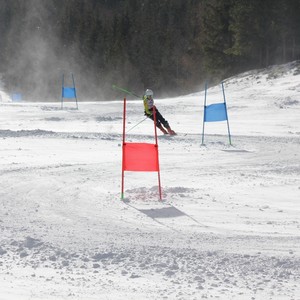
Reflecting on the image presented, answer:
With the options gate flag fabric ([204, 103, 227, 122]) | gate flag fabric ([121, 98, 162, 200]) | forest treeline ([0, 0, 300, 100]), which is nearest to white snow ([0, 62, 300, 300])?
gate flag fabric ([121, 98, 162, 200])

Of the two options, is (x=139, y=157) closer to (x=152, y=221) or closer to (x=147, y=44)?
(x=152, y=221)

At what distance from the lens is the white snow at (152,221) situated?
5.38m

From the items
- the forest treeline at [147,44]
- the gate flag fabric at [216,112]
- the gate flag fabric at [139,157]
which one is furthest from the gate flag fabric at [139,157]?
the forest treeline at [147,44]

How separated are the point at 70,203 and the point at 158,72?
66.7 m

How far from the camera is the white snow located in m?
5.38

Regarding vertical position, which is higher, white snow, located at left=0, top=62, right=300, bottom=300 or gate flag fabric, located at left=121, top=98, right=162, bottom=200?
gate flag fabric, located at left=121, top=98, right=162, bottom=200

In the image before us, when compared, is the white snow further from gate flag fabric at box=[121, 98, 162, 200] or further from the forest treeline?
the forest treeline

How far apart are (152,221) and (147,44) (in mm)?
71995

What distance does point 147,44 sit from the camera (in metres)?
78.1

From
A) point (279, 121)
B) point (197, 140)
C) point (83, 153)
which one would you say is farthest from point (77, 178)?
point (279, 121)

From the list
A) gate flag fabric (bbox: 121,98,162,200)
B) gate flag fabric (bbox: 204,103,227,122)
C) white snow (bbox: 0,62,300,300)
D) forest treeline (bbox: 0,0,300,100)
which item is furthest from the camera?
forest treeline (bbox: 0,0,300,100)

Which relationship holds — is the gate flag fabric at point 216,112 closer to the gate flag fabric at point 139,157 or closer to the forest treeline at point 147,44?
the gate flag fabric at point 139,157

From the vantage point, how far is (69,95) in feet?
89.4

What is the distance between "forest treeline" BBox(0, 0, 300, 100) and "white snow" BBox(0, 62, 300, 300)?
30267 millimetres
